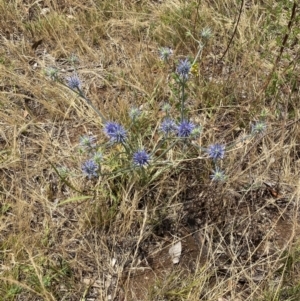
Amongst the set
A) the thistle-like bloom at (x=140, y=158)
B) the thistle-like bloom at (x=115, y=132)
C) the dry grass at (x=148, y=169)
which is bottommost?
the dry grass at (x=148, y=169)

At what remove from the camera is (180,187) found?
2.15 meters

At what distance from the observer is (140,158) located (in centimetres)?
188

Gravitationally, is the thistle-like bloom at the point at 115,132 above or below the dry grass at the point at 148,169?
above

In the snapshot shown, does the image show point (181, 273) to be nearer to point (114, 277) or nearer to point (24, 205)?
point (114, 277)

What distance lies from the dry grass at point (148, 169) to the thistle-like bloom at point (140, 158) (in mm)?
155

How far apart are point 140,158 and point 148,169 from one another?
20cm

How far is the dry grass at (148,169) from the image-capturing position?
6.33 ft

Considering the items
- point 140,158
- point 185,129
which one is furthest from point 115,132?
point 185,129

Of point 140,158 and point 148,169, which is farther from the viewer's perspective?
point 148,169

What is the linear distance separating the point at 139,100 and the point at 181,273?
3.24 ft

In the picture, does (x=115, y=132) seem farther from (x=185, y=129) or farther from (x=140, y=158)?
(x=185, y=129)

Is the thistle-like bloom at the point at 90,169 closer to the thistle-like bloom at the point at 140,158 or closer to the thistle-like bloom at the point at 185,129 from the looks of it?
the thistle-like bloom at the point at 140,158

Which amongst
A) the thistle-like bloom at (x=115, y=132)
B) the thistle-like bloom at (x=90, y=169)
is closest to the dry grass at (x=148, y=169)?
the thistle-like bloom at (x=90, y=169)

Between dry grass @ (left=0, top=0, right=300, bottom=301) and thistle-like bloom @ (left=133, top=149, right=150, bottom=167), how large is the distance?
6.1 inches
